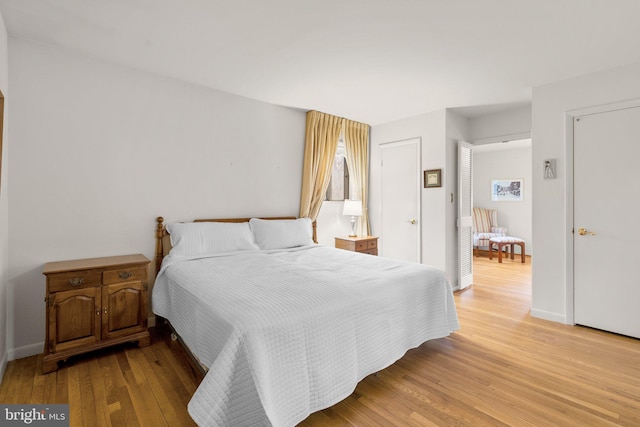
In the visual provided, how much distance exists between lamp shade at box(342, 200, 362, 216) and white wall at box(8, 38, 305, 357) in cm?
139

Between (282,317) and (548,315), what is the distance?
3.19 m

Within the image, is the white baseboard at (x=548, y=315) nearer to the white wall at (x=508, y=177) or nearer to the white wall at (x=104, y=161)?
the white wall at (x=104, y=161)

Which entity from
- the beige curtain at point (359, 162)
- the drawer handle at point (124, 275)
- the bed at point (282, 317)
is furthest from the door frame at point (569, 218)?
the drawer handle at point (124, 275)

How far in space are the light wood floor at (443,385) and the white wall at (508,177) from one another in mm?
4581

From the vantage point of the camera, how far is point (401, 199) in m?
4.67

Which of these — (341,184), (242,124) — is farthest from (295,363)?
(341,184)

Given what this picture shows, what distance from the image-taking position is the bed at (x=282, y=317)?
1456mm

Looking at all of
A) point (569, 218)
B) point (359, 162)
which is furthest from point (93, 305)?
point (569, 218)

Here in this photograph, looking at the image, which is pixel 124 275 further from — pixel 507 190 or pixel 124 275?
pixel 507 190

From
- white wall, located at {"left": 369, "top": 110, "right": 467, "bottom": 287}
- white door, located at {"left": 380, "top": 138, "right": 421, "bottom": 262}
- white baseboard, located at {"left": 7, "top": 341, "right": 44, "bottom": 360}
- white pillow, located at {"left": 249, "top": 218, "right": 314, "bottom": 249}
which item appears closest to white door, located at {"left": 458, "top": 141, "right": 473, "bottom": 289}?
white wall, located at {"left": 369, "top": 110, "right": 467, "bottom": 287}

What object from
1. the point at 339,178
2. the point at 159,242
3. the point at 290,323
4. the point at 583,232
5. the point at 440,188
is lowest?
the point at 290,323

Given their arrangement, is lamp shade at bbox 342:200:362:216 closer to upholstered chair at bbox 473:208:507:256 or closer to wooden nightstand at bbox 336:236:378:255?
wooden nightstand at bbox 336:236:378:255

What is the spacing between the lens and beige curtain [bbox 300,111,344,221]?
4219mm

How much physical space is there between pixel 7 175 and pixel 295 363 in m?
2.63
